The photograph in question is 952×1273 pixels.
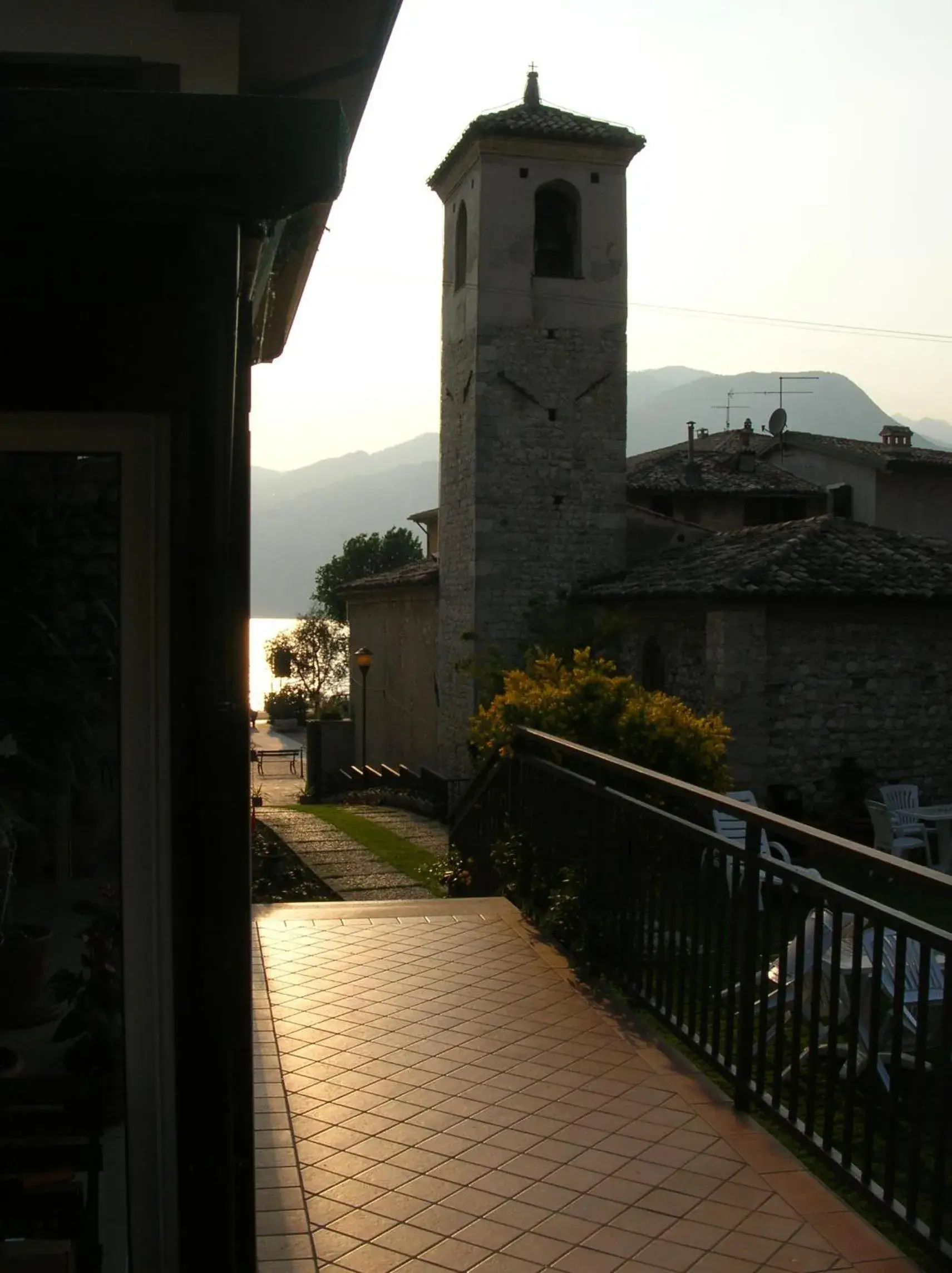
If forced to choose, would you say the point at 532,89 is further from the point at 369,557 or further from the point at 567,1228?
the point at 369,557

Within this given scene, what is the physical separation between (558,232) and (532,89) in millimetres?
2936

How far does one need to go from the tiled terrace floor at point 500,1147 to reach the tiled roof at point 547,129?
65.1ft

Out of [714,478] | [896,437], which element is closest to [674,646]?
[714,478]

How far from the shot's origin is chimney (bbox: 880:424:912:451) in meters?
32.5

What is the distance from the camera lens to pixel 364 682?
28.4m

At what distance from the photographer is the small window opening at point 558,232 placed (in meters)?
23.7

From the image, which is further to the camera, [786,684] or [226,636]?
[786,684]

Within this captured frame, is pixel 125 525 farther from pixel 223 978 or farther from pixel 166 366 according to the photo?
pixel 223 978

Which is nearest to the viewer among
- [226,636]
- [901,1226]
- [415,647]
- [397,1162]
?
[226,636]

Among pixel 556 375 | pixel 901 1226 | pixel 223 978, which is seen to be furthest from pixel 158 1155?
pixel 556 375

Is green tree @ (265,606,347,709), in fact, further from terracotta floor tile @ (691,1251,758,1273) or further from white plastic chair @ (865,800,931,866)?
terracotta floor tile @ (691,1251,758,1273)

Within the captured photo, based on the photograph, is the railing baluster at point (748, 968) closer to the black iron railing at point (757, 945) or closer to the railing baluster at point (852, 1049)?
the black iron railing at point (757, 945)

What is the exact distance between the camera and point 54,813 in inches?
101

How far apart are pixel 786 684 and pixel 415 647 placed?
11.8 meters
